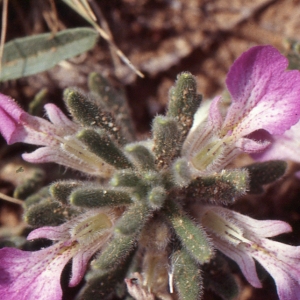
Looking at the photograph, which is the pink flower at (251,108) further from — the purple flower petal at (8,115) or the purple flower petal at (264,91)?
the purple flower petal at (8,115)

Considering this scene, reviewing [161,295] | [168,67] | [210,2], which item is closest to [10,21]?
[168,67]

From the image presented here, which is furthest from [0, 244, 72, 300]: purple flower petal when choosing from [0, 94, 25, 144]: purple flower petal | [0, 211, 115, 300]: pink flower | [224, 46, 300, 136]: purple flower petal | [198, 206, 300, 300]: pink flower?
[224, 46, 300, 136]: purple flower petal

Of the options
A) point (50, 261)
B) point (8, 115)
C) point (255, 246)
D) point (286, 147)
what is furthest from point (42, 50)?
point (255, 246)

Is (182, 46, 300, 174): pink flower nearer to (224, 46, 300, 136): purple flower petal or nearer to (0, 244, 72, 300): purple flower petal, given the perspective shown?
(224, 46, 300, 136): purple flower petal

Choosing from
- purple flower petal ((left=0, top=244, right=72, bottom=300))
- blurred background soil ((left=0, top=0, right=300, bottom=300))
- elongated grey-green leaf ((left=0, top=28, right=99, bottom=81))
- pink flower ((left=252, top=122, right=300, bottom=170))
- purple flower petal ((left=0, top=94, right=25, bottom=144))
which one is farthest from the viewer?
blurred background soil ((left=0, top=0, right=300, bottom=300))

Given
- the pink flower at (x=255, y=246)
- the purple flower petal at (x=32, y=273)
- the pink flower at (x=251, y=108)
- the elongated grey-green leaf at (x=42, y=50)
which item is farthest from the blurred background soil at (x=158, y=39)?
the purple flower petal at (x=32, y=273)

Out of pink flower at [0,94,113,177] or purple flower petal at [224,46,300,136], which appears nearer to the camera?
purple flower petal at [224,46,300,136]

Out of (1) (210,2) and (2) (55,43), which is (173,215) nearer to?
(2) (55,43)
